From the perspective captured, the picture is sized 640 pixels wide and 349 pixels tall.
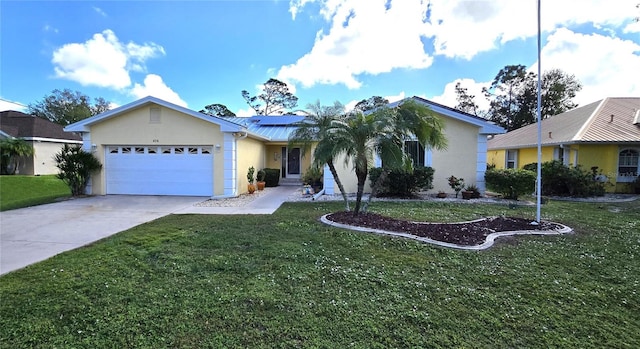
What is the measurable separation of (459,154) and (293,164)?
374 inches

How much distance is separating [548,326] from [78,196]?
15.5 m

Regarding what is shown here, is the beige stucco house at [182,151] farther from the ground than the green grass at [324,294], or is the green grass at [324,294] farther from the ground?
the beige stucco house at [182,151]

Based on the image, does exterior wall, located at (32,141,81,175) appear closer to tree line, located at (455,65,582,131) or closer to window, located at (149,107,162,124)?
window, located at (149,107,162,124)

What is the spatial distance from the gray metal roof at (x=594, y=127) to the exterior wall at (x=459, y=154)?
5425 millimetres

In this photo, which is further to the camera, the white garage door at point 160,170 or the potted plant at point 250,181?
the potted plant at point 250,181

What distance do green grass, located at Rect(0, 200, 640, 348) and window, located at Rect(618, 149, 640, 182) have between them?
455 inches

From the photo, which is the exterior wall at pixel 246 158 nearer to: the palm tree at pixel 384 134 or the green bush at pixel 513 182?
the palm tree at pixel 384 134

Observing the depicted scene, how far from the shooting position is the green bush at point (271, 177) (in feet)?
55.6

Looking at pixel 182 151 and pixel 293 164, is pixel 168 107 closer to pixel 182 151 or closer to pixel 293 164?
pixel 182 151

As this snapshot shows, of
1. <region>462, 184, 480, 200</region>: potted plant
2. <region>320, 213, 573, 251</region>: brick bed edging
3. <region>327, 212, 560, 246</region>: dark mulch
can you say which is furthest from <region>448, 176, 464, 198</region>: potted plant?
<region>320, 213, 573, 251</region>: brick bed edging

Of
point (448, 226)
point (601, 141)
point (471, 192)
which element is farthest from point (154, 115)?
point (601, 141)

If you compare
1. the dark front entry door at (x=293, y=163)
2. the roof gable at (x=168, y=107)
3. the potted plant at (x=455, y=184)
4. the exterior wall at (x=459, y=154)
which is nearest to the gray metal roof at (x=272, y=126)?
the dark front entry door at (x=293, y=163)

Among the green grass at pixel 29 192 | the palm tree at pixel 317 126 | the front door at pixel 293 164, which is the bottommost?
the green grass at pixel 29 192

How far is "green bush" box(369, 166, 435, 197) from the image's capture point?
12.4 m
